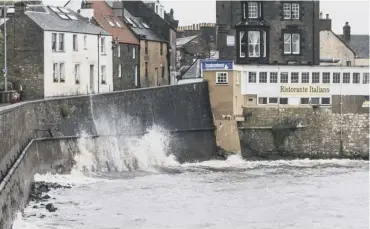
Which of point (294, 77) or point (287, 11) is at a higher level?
point (287, 11)

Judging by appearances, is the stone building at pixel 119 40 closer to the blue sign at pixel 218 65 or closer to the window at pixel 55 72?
the window at pixel 55 72

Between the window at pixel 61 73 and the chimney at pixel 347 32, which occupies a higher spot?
the chimney at pixel 347 32

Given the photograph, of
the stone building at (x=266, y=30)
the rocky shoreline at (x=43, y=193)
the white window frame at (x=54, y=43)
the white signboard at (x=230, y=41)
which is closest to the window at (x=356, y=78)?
the stone building at (x=266, y=30)

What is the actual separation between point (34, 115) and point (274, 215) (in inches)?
470

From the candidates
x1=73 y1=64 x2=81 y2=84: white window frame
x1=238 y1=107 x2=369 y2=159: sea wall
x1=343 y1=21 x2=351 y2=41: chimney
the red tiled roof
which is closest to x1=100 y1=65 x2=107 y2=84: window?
the red tiled roof

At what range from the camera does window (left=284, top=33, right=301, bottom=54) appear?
200ft

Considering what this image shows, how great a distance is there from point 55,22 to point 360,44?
126 ft

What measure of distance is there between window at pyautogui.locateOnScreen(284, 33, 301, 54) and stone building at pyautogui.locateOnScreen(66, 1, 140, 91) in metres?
11.6

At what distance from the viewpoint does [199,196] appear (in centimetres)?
3456

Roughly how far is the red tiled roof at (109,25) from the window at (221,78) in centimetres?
1139

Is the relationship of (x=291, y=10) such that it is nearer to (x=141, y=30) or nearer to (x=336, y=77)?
(x=336, y=77)

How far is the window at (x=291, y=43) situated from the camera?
61.0 meters

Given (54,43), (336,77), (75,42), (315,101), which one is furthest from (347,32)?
(54,43)

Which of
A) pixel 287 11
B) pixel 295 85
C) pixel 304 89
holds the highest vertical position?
pixel 287 11
